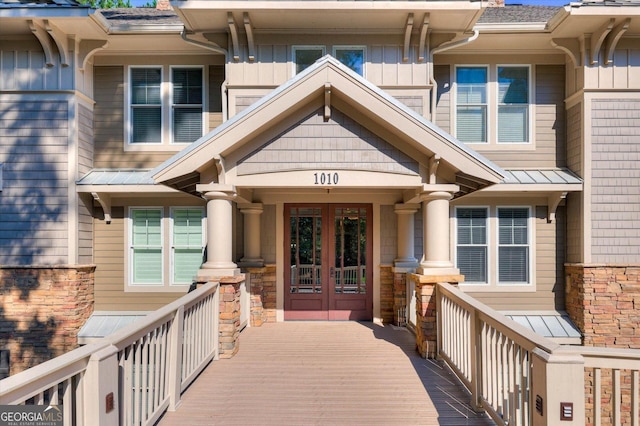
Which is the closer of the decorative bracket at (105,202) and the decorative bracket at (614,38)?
the decorative bracket at (614,38)

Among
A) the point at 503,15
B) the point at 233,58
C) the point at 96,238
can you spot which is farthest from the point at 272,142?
the point at 503,15

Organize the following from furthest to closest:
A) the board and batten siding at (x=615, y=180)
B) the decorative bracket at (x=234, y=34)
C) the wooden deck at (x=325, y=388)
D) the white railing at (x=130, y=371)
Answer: the board and batten siding at (x=615, y=180), the decorative bracket at (x=234, y=34), the wooden deck at (x=325, y=388), the white railing at (x=130, y=371)

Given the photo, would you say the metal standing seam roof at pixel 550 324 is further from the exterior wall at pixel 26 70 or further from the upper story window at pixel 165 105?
the exterior wall at pixel 26 70

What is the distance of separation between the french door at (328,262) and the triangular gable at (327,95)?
10.8 feet

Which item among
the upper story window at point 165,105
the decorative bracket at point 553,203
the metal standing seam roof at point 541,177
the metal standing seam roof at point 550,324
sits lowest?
the metal standing seam roof at point 550,324

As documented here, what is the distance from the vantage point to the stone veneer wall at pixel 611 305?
8.04 meters

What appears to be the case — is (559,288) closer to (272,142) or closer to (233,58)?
(272,142)

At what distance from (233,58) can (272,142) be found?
9.95 ft

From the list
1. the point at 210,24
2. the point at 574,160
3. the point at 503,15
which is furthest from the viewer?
the point at 503,15

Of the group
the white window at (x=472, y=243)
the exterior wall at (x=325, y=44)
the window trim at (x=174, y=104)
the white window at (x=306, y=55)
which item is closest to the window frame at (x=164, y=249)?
the window trim at (x=174, y=104)

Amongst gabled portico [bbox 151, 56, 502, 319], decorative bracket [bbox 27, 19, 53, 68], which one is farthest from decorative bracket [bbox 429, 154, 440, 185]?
decorative bracket [bbox 27, 19, 53, 68]

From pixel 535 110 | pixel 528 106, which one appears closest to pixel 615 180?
pixel 535 110

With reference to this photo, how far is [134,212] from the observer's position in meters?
9.13
